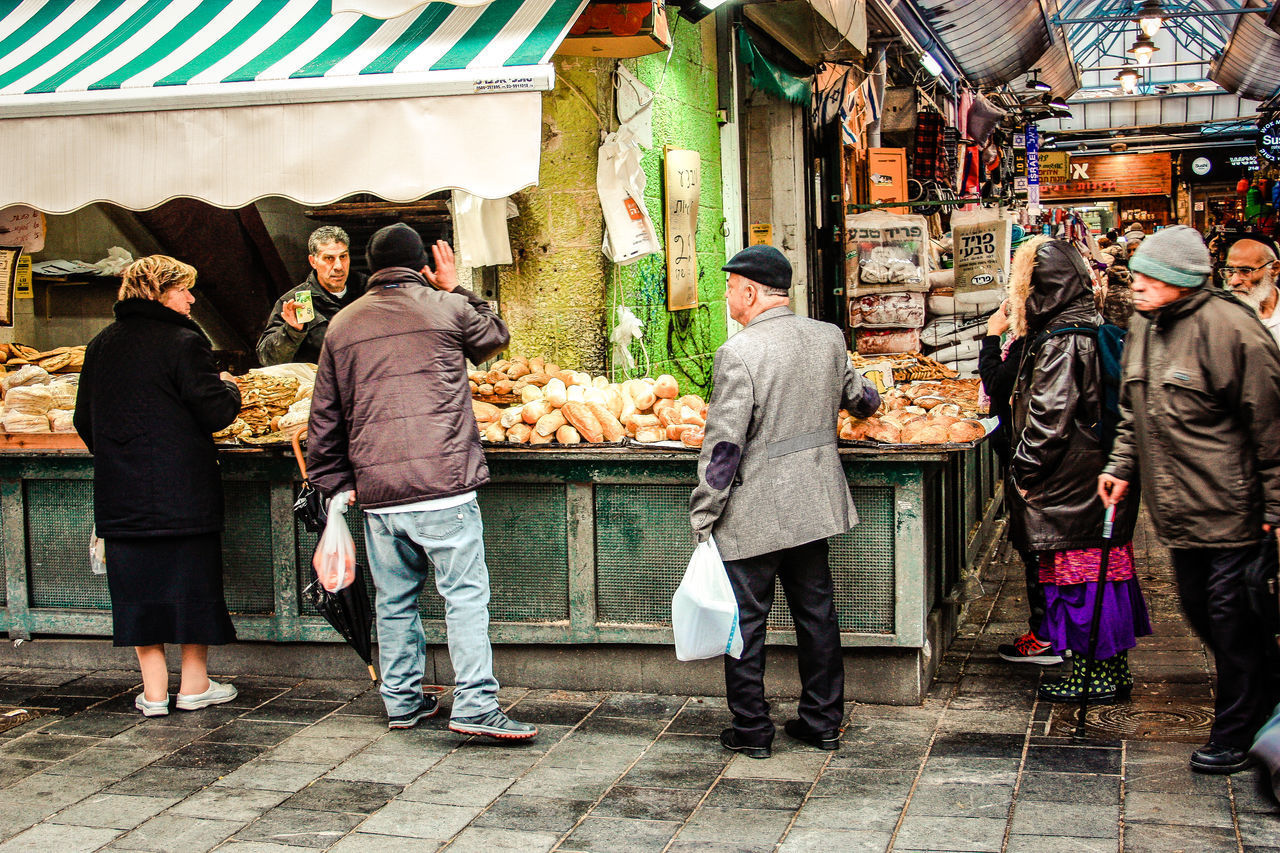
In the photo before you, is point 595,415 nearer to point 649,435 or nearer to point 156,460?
point 649,435

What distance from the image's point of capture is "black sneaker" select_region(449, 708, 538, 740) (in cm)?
472

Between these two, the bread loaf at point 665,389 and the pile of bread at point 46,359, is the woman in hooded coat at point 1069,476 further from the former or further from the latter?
the pile of bread at point 46,359

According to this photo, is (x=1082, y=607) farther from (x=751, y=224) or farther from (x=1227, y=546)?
(x=751, y=224)

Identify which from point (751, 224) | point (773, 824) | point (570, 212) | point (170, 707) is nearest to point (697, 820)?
point (773, 824)

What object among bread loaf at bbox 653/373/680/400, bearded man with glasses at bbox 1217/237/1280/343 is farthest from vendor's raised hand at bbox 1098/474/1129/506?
bearded man with glasses at bbox 1217/237/1280/343

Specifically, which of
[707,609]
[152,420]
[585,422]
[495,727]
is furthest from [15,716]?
[707,609]

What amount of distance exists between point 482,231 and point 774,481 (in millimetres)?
2802

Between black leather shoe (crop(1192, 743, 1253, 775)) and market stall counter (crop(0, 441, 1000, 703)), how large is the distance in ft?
3.85

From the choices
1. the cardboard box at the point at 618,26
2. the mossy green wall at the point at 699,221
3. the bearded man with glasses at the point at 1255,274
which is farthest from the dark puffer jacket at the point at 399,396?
the bearded man with glasses at the point at 1255,274

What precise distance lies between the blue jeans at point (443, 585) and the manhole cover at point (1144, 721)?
2270mm

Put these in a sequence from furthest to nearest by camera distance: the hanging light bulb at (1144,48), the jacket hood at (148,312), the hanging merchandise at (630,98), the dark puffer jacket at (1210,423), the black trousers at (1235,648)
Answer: the hanging light bulb at (1144,48) < the hanging merchandise at (630,98) < the jacket hood at (148,312) < the black trousers at (1235,648) < the dark puffer jacket at (1210,423)

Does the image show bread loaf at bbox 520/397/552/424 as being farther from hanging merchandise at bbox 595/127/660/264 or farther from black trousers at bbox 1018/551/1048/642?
black trousers at bbox 1018/551/1048/642

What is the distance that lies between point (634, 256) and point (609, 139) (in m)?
0.68

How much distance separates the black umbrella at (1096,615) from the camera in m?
4.60
